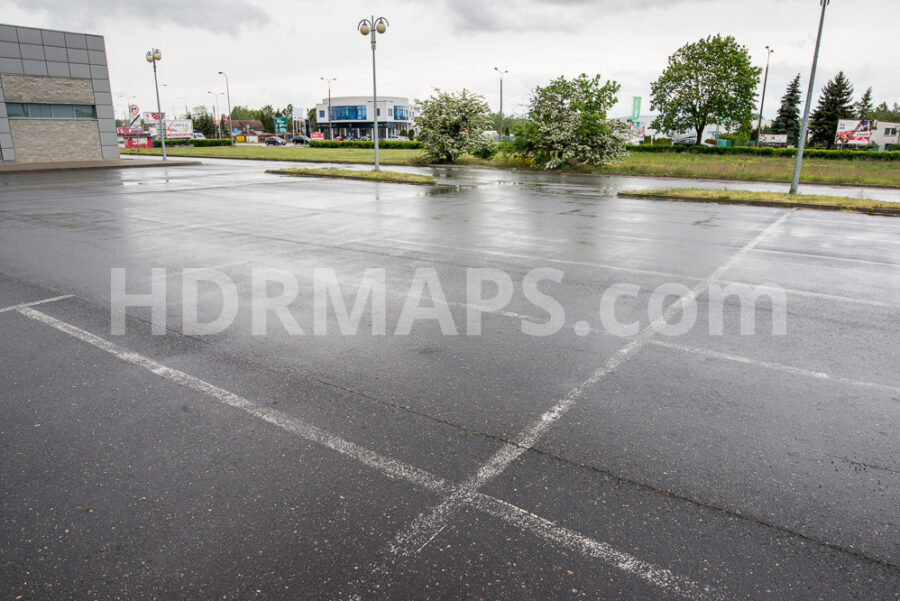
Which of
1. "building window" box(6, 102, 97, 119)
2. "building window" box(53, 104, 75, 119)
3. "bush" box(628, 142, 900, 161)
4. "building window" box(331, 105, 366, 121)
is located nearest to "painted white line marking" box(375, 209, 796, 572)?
"building window" box(6, 102, 97, 119)

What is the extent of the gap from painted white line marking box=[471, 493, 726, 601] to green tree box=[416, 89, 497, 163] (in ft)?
119

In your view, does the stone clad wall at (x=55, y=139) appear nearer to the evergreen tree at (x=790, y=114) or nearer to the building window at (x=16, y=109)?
the building window at (x=16, y=109)

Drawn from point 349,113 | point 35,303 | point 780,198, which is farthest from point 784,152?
point 349,113

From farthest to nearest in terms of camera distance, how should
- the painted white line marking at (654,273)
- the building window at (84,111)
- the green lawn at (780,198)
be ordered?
the building window at (84,111) < the green lawn at (780,198) < the painted white line marking at (654,273)

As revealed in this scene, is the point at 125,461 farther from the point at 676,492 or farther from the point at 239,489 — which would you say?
the point at 676,492

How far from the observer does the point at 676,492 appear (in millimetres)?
3279

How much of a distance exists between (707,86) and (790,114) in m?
24.0

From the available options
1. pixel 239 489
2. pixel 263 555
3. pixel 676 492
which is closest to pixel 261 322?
pixel 239 489

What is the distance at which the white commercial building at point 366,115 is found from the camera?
11894cm

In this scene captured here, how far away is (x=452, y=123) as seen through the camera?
37500 millimetres

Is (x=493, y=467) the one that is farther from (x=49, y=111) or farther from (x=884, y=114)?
(x=884, y=114)

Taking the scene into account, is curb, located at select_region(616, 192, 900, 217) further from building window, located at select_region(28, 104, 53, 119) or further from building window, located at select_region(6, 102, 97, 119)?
building window, located at select_region(28, 104, 53, 119)

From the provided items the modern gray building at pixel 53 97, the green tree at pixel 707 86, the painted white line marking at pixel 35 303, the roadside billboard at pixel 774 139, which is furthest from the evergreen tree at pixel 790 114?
the painted white line marking at pixel 35 303

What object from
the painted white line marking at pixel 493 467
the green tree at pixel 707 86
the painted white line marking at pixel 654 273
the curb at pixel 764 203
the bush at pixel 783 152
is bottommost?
the painted white line marking at pixel 493 467
